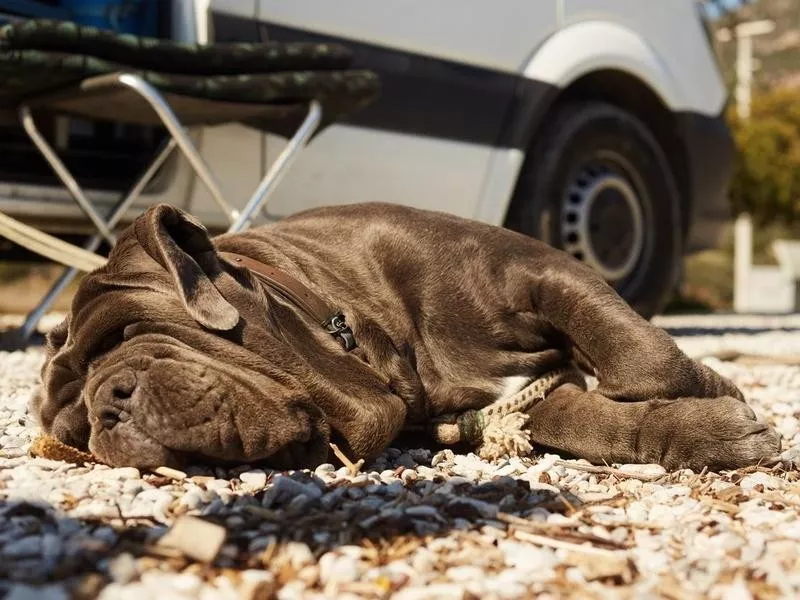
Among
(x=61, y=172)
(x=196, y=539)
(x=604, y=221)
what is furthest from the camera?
(x=604, y=221)

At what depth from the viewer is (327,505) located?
217 cm

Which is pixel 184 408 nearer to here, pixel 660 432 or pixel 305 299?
pixel 305 299

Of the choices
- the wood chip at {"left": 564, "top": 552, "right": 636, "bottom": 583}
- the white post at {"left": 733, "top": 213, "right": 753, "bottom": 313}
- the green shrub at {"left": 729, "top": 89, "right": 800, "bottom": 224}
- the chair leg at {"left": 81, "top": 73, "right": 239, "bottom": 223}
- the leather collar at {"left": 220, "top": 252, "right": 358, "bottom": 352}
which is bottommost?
the white post at {"left": 733, "top": 213, "right": 753, "bottom": 313}

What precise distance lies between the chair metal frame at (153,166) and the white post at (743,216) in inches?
477

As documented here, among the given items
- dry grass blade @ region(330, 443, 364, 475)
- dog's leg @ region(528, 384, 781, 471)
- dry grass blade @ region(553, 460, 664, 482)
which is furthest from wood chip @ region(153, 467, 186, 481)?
dog's leg @ region(528, 384, 781, 471)

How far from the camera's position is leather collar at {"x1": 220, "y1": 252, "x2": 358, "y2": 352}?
2.79 meters

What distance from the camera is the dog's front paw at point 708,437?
261 cm

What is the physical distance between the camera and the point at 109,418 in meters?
2.40

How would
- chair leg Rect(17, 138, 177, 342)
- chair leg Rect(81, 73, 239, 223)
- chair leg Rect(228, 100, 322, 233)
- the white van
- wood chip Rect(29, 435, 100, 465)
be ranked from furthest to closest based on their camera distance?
the white van, chair leg Rect(17, 138, 177, 342), chair leg Rect(228, 100, 322, 233), chair leg Rect(81, 73, 239, 223), wood chip Rect(29, 435, 100, 465)

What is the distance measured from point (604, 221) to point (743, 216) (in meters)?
14.6

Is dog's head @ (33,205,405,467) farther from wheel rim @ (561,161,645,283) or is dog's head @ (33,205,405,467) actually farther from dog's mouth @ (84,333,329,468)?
wheel rim @ (561,161,645,283)

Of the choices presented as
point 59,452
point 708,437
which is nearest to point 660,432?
point 708,437

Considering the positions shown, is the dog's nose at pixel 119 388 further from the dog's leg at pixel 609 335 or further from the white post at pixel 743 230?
the white post at pixel 743 230

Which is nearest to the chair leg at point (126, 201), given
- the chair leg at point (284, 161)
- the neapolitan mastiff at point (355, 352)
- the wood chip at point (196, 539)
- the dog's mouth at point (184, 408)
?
the chair leg at point (284, 161)
